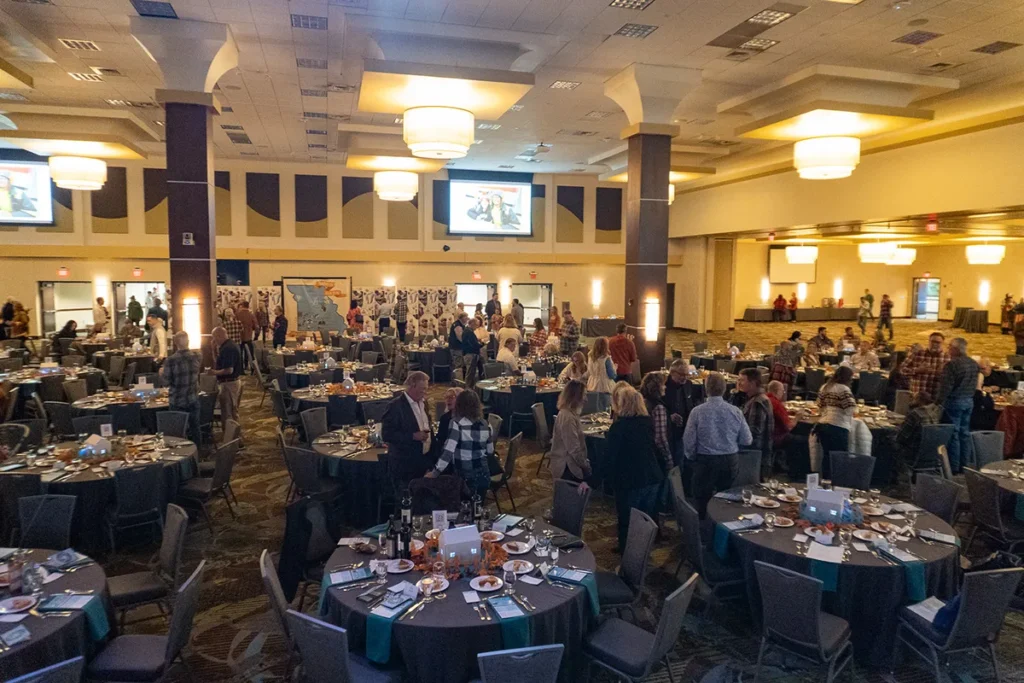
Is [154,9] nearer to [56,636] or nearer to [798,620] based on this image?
[56,636]

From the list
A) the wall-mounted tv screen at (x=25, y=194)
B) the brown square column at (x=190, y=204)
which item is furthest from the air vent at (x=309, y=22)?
the wall-mounted tv screen at (x=25, y=194)

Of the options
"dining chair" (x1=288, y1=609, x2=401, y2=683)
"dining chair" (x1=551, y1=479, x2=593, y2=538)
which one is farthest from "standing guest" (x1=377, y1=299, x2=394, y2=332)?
"dining chair" (x1=288, y1=609, x2=401, y2=683)

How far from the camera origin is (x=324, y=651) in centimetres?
328

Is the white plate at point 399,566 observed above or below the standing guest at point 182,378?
below

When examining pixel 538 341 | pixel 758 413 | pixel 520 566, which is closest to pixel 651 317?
pixel 538 341

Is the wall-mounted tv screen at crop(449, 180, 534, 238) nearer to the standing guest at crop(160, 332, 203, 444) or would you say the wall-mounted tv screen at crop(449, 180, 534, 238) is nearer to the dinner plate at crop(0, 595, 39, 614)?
the standing guest at crop(160, 332, 203, 444)

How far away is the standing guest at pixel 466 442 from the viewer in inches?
212

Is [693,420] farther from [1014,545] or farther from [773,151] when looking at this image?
[773,151]

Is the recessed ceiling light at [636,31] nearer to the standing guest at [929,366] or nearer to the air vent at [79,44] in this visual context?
the standing guest at [929,366]

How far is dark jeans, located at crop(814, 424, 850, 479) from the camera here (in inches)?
273

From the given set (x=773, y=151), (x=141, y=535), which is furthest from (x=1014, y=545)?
(x=773, y=151)

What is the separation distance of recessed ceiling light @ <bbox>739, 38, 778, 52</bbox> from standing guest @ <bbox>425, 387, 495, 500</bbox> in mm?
7026

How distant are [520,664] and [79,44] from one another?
10.9 meters

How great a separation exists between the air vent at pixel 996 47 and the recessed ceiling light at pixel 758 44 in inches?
110
